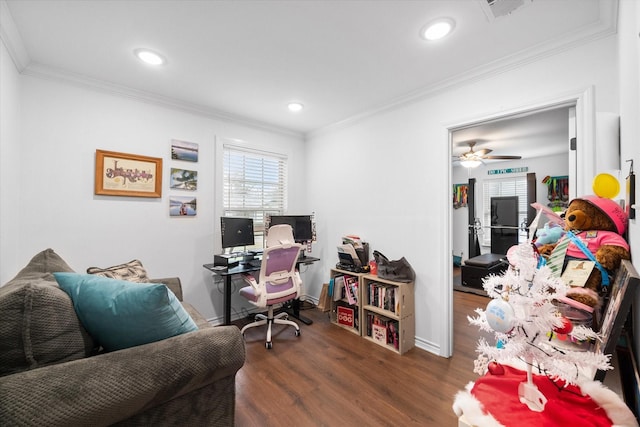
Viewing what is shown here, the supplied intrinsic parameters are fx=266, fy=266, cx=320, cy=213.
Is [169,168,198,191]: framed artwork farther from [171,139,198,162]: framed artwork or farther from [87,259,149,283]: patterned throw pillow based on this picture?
[87,259,149,283]: patterned throw pillow

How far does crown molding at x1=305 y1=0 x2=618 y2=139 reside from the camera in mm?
1658

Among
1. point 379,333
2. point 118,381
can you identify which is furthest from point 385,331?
point 118,381

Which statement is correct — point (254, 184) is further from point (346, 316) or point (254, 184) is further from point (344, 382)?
point (344, 382)

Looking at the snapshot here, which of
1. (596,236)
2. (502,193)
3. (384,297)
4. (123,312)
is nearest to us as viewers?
(123,312)

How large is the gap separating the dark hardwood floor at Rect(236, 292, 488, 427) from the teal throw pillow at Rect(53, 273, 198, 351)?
1.04 m

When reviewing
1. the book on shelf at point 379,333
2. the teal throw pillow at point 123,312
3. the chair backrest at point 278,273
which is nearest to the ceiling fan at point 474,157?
the book on shelf at point 379,333

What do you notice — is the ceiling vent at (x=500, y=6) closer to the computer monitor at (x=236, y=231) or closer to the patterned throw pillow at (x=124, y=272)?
the computer monitor at (x=236, y=231)

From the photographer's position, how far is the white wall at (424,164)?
6.16 ft

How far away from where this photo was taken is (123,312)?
1.06m

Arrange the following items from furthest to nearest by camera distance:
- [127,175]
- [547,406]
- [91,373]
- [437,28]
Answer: [127,175]
[437,28]
[91,373]
[547,406]

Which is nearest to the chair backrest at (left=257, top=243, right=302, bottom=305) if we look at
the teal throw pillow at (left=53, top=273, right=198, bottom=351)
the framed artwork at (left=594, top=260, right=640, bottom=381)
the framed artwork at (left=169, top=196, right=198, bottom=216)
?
the framed artwork at (left=169, top=196, right=198, bottom=216)

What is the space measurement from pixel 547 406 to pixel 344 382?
1.61 m

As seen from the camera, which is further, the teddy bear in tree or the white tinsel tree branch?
the teddy bear in tree

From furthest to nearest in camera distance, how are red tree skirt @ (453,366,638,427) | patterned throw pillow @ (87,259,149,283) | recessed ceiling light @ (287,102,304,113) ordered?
1. recessed ceiling light @ (287,102,304,113)
2. patterned throw pillow @ (87,259,149,283)
3. red tree skirt @ (453,366,638,427)
